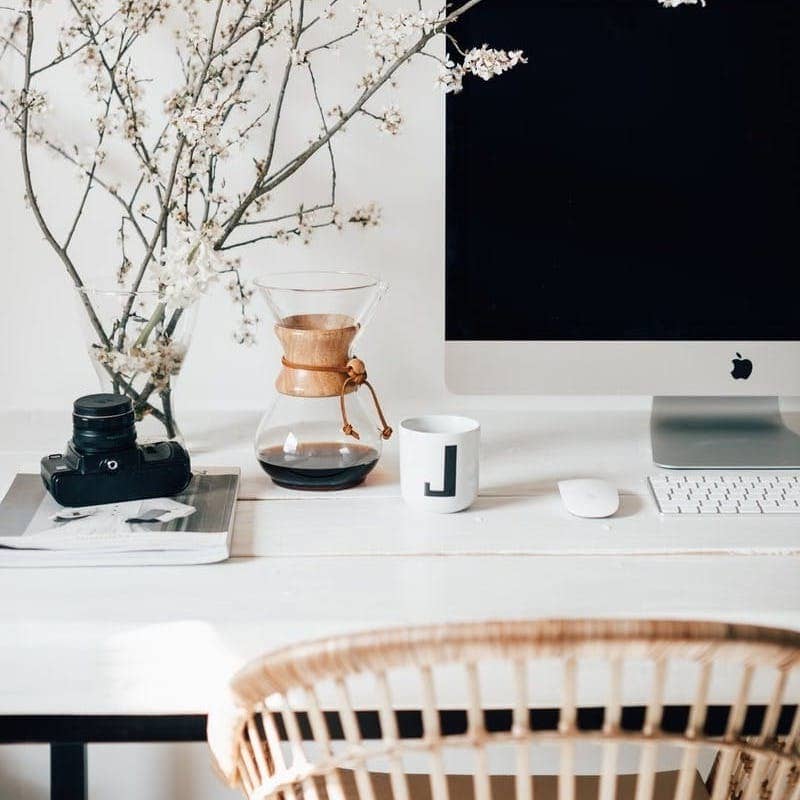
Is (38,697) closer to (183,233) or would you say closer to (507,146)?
(183,233)

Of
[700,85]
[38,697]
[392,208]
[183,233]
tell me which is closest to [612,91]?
[700,85]

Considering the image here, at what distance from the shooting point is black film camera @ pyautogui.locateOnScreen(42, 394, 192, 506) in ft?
3.59

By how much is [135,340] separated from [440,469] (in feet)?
1.28

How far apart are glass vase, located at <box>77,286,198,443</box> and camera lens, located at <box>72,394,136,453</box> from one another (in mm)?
106

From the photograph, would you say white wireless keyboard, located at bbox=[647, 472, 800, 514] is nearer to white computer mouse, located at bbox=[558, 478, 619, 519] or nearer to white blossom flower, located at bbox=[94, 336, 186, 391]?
white computer mouse, located at bbox=[558, 478, 619, 519]

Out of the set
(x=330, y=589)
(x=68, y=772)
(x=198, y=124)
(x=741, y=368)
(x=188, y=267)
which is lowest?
(x=68, y=772)

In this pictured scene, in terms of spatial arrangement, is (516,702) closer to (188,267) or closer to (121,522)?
(121,522)

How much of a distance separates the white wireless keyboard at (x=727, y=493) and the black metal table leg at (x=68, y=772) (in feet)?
2.53

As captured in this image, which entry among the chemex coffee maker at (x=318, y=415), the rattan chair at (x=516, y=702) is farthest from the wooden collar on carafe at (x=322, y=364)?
the rattan chair at (x=516, y=702)

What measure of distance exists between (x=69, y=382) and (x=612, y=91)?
83 centimetres

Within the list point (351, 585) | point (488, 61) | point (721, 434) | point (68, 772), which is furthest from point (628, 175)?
point (68, 772)

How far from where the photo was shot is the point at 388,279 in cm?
152

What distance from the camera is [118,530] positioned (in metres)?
1.02

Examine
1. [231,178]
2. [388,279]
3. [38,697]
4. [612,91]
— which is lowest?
[38,697]
